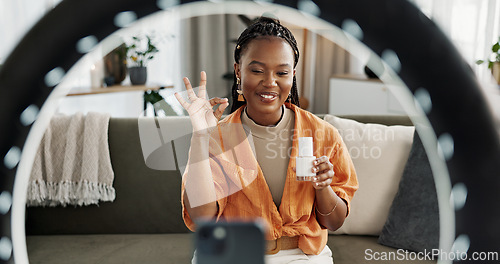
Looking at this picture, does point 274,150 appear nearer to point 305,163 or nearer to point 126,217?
point 305,163

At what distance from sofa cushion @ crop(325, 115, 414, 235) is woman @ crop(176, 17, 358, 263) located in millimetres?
511

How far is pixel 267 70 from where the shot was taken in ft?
2.31

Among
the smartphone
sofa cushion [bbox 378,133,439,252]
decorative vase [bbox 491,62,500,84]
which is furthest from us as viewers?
decorative vase [bbox 491,62,500,84]

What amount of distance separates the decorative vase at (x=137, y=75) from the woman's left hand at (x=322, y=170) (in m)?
2.41

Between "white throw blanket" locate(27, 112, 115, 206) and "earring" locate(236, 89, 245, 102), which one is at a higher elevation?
"earring" locate(236, 89, 245, 102)

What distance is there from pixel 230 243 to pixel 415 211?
1240 mm

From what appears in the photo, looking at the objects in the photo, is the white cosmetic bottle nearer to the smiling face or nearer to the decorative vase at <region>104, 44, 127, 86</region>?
the smiling face

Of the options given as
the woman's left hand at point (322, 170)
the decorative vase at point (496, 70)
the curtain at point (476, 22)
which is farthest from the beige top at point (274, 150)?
the curtain at point (476, 22)

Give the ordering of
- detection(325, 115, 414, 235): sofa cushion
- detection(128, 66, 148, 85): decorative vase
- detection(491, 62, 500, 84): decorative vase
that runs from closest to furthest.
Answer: detection(325, 115, 414, 235): sofa cushion, detection(491, 62, 500, 84): decorative vase, detection(128, 66, 148, 85): decorative vase

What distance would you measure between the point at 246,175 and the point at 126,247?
722mm

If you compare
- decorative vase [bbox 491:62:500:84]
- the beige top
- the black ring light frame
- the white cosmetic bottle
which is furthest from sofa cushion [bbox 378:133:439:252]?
the black ring light frame

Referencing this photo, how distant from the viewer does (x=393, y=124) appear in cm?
157

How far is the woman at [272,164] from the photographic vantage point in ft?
2.38

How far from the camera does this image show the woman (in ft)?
2.38
